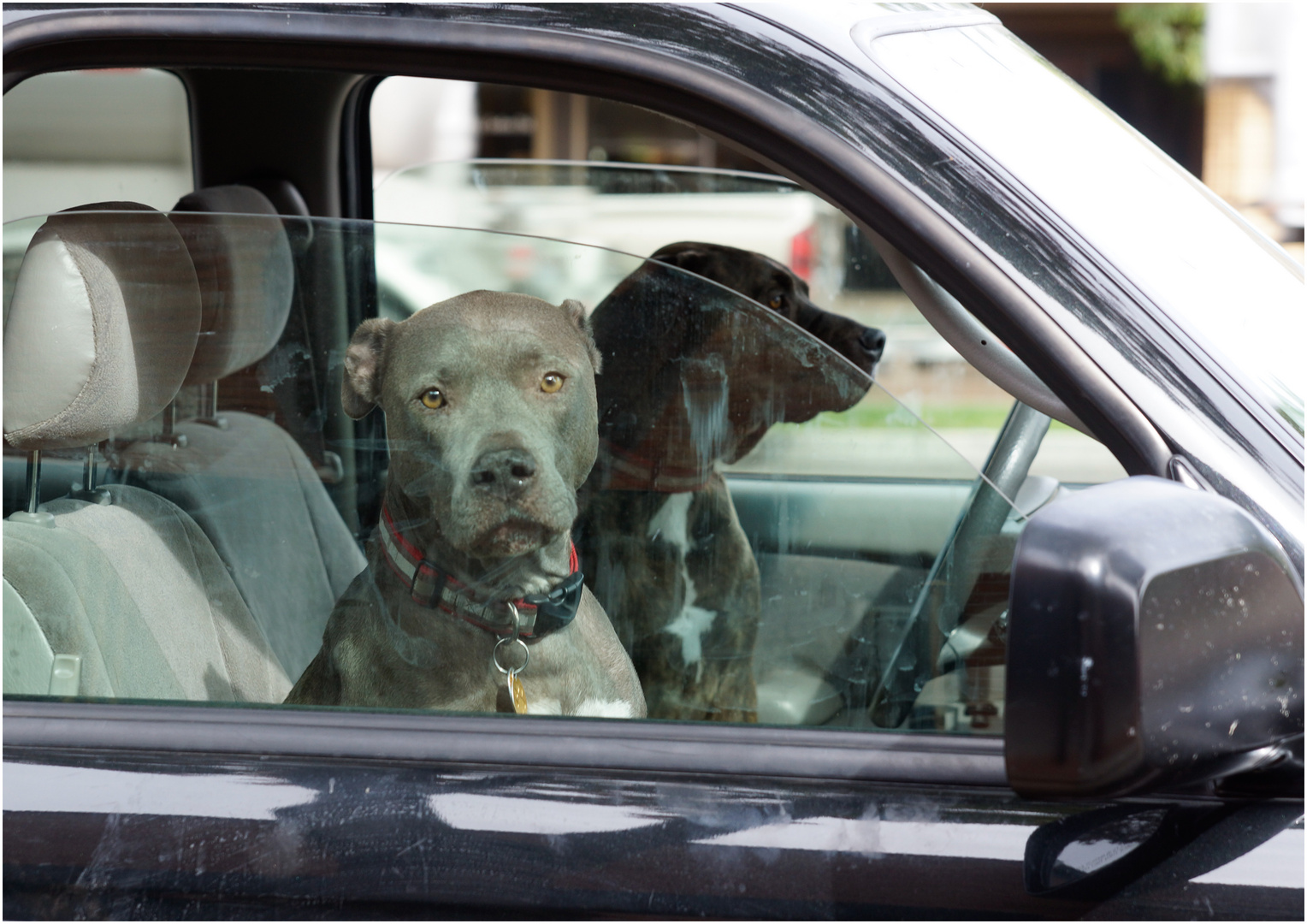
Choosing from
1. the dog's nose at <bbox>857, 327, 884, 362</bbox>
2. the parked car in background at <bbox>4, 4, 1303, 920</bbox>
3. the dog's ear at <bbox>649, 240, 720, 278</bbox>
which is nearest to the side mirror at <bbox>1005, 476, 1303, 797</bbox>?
the parked car in background at <bbox>4, 4, 1303, 920</bbox>

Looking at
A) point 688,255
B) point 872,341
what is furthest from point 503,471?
point 872,341

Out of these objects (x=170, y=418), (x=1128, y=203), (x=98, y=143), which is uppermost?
(x=98, y=143)

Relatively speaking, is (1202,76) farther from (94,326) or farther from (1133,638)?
(1133,638)

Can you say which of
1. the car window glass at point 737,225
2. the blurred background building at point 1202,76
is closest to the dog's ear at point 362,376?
the car window glass at point 737,225

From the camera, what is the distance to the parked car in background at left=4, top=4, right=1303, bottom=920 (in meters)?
1.03

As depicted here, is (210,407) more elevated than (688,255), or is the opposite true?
(688,255)

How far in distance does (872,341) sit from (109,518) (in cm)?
171

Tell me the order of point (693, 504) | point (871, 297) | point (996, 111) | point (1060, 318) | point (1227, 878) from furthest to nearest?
1. point (871, 297)
2. point (693, 504)
3. point (996, 111)
4. point (1060, 318)
5. point (1227, 878)

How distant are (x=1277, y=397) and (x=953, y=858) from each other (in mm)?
556

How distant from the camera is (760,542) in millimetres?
1461

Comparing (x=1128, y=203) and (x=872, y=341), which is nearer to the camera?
(x=1128, y=203)

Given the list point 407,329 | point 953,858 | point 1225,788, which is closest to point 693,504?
point 407,329

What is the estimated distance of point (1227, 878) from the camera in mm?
1049

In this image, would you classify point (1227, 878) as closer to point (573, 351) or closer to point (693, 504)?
point (693, 504)
